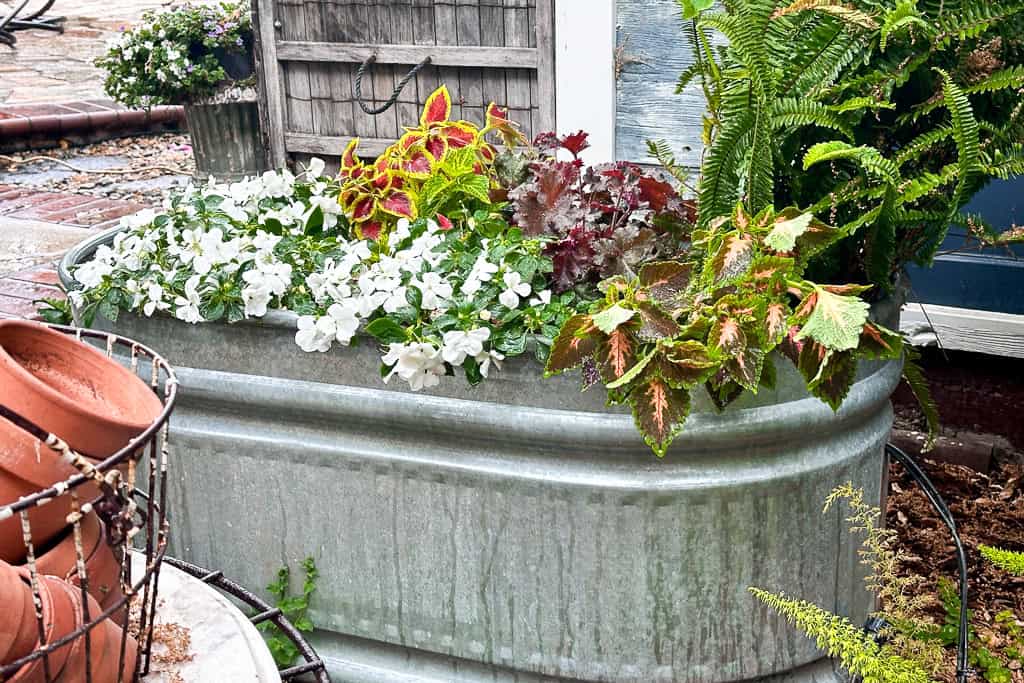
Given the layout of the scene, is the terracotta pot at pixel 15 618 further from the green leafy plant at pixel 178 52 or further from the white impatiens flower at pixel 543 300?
the green leafy plant at pixel 178 52

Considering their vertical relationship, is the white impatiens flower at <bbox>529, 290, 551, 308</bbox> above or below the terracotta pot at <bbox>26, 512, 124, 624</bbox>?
above

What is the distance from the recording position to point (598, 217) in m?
1.59

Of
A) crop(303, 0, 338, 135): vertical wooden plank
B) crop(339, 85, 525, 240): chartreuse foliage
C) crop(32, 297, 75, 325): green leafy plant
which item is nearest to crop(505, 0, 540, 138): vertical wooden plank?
crop(303, 0, 338, 135): vertical wooden plank

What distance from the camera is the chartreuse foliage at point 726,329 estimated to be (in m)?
1.16

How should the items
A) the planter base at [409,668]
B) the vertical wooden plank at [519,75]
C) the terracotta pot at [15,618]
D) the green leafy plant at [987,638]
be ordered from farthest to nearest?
the vertical wooden plank at [519,75] < the green leafy plant at [987,638] < the planter base at [409,668] < the terracotta pot at [15,618]

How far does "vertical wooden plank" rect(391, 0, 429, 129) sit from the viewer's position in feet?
12.1

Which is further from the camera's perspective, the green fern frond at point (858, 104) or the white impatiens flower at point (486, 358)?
the white impatiens flower at point (486, 358)

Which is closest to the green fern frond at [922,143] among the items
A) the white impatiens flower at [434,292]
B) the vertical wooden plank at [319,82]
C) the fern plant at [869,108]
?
the fern plant at [869,108]

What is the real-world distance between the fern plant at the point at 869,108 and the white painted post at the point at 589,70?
161 centimetres

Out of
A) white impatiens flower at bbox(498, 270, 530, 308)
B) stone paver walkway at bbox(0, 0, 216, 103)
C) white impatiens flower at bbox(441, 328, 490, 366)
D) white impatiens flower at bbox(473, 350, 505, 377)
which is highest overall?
white impatiens flower at bbox(498, 270, 530, 308)

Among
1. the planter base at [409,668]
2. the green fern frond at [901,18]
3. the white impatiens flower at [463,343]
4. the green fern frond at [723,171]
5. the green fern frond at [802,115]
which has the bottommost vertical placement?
the planter base at [409,668]

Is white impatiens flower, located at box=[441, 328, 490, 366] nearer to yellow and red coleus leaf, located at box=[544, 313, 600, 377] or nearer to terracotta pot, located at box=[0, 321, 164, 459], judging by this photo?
yellow and red coleus leaf, located at box=[544, 313, 600, 377]

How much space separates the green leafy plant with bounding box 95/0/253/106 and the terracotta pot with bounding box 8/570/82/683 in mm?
4288

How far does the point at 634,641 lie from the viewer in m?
1.45
